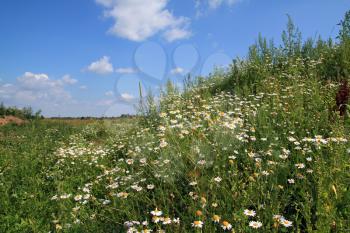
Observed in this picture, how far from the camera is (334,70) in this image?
817 cm

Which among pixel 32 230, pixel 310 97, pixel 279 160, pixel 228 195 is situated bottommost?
pixel 32 230

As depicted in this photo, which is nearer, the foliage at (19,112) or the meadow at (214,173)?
the meadow at (214,173)

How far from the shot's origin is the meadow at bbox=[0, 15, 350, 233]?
123 inches

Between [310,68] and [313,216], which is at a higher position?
[310,68]

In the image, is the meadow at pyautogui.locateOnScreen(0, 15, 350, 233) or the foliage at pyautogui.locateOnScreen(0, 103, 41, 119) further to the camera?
the foliage at pyautogui.locateOnScreen(0, 103, 41, 119)

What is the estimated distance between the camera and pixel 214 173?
12.6 ft

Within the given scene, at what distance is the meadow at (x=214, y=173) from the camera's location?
313 cm

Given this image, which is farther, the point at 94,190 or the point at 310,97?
the point at 310,97

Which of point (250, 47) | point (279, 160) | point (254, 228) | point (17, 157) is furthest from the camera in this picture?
point (250, 47)

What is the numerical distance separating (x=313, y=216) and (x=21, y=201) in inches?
171

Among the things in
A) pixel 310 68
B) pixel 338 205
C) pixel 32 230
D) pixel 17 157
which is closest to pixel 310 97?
pixel 310 68

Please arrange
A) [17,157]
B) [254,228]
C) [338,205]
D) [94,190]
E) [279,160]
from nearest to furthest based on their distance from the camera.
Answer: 1. [254,228]
2. [338,205]
3. [279,160]
4. [94,190]
5. [17,157]

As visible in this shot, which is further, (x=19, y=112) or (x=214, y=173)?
(x=19, y=112)

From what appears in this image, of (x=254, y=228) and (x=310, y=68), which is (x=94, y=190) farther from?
(x=310, y=68)
